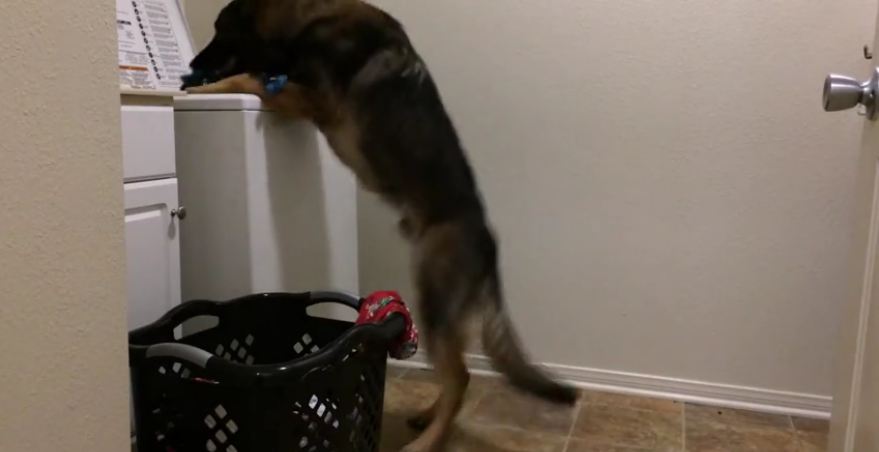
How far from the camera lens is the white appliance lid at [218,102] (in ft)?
5.65

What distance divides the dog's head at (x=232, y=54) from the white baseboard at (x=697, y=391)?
111 centimetres

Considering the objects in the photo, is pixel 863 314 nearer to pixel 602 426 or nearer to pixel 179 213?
pixel 602 426

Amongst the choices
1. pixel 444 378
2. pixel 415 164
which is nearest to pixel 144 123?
pixel 415 164

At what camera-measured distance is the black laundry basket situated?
120 centimetres

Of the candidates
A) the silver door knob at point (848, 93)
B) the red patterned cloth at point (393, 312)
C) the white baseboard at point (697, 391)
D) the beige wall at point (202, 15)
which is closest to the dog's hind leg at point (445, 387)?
the red patterned cloth at point (393, 312)

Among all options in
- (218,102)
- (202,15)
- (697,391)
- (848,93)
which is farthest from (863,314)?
(202,15)

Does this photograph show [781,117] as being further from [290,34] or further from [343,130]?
[290,34]

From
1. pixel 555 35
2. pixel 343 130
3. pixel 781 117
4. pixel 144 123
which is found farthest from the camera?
pixel 555 35

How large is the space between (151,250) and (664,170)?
4.62ft

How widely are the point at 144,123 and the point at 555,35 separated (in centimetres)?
120

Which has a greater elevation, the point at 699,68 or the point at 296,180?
the point at 699,68

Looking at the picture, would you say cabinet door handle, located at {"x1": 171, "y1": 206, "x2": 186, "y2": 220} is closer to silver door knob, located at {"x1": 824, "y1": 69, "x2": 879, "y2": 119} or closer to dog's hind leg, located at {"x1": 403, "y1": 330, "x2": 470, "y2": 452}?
dog's hind leg, located at {"x1": 403, "y1": 330, "x2": 470, "y2": 452}

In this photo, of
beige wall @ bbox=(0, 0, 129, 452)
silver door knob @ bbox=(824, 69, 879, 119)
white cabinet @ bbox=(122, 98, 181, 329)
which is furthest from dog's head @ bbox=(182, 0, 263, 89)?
silver door knob @ bbox=(824, 69, 879, 119)

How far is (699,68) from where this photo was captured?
79.2 inches
